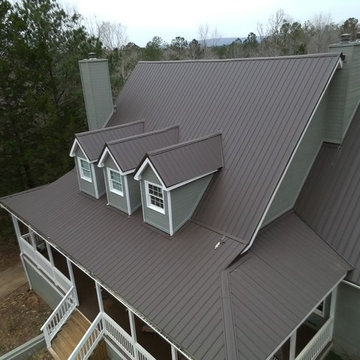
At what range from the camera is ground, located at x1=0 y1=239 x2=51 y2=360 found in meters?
15.3

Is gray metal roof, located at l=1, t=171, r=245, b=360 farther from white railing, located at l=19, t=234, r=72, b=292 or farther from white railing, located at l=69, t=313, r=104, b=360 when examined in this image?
white railing, located at l=69, t=313, r=104, b=360

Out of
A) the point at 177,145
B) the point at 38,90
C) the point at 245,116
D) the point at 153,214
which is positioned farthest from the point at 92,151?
the point at 38,90

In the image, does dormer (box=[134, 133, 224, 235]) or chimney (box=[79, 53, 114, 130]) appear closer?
dormer (box=[134, 133, 224, 235])

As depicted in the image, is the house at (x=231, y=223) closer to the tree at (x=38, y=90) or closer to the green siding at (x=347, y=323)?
the green siding at (x=347, y=323)

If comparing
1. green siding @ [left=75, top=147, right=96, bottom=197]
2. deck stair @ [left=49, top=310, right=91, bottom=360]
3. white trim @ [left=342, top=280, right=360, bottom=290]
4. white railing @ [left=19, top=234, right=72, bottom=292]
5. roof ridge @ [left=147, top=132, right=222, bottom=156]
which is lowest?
deck stair @ [left=49, top=310, right=91, bottom=360]

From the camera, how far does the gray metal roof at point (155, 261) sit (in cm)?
829

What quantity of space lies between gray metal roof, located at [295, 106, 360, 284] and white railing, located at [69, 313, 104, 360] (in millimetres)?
8199

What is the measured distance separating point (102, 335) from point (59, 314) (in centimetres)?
316

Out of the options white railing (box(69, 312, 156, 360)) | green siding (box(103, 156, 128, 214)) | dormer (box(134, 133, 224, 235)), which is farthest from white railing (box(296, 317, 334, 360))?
green siding (box(103, 156, 128, 214))

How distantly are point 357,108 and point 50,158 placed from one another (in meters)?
17.4

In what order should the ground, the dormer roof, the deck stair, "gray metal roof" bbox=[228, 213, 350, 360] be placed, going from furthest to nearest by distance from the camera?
1. the ground
2. the deck stair
3. the dormer roof
4. "gray metal roof" bbox=[228, 213, 350, 360]

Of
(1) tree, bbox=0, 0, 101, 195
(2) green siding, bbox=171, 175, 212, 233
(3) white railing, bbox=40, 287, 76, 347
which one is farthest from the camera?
(1) tree, bbox=0, 0, 101, 195

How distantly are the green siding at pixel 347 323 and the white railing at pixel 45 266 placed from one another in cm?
1020

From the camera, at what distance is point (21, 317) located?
54.5 ft
